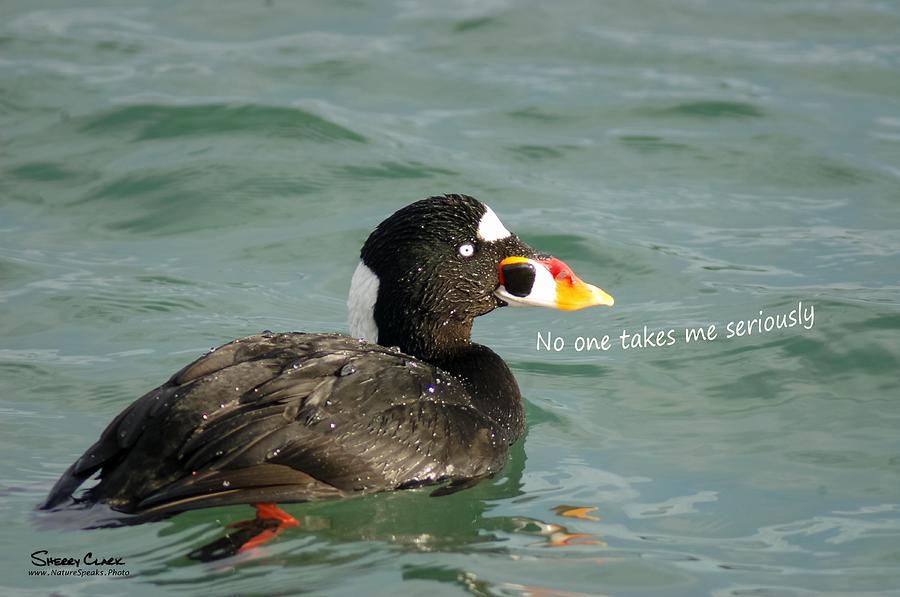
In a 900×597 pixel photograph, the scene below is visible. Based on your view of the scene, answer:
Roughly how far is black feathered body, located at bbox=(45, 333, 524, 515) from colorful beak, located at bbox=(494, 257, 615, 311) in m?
0.98

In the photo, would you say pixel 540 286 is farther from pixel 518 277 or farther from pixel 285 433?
pixel 285 433

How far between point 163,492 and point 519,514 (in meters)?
1.71

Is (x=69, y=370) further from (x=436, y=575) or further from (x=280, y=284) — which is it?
(x=436, y=575)

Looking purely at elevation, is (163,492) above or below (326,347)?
below

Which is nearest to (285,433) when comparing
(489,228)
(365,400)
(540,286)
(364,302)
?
(365,400)

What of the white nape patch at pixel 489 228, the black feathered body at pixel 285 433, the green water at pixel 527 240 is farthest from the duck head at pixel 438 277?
the green water at pixel 527 240

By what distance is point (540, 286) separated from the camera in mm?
7801

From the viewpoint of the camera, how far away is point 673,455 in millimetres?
7570

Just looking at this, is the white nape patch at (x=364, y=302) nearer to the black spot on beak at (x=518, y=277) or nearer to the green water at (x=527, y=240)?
the black spot on beak at (x=518, y=277)

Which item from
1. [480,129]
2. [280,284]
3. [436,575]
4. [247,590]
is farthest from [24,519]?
[480,129]

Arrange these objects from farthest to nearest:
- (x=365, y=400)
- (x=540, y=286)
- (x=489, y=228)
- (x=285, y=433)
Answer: (x=540, y=286) → (x=489, y=228) → (x=365, y=400) → (x=285, y=433)

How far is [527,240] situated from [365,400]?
4.61 metres

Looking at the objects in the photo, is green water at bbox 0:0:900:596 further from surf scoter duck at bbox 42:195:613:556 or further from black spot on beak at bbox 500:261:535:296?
black spot on beak at bbox 500:261:535:296

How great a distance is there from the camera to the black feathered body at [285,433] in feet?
19.9
